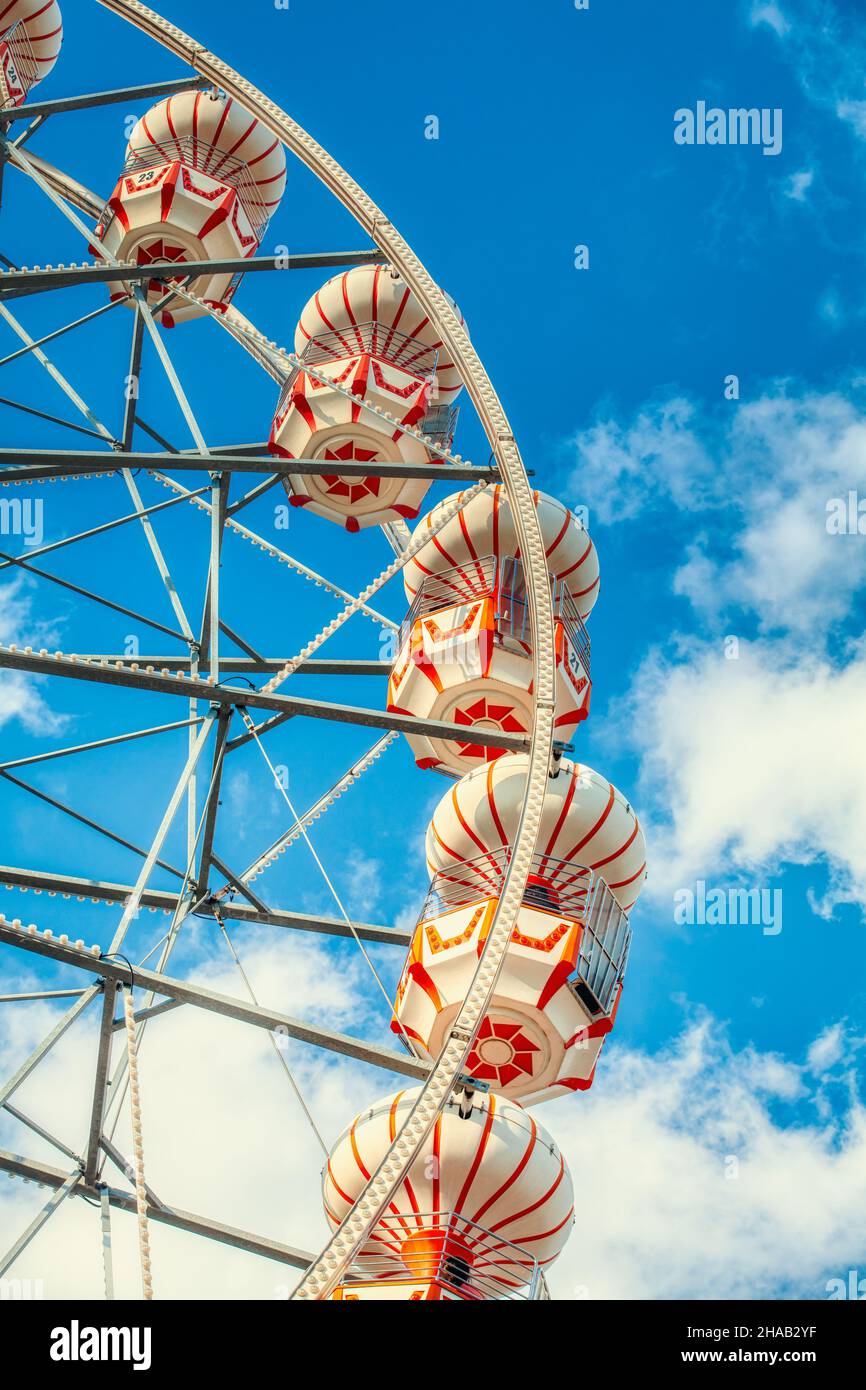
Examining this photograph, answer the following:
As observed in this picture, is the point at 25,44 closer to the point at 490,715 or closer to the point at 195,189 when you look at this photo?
the point at 195,189

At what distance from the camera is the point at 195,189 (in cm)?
2059

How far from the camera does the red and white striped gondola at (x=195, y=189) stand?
20438mm

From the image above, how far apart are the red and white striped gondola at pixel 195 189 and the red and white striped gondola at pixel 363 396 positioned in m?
1.67

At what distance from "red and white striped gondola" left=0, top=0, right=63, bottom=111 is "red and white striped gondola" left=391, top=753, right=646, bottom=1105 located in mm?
12607

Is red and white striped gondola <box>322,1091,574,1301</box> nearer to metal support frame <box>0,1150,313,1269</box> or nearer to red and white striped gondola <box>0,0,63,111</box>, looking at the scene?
metal support frame <box>0,1150,313,1269</box>

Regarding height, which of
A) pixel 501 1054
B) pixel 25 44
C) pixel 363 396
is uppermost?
pixel 25 44

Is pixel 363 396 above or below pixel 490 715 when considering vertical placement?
above

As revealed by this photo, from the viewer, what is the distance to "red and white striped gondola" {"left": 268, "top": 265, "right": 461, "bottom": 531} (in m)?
18.3

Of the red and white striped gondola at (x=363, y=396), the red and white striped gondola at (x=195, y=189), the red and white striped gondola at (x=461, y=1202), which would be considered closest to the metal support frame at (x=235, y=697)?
the red and white striped gondola at (x=461, y=1202)

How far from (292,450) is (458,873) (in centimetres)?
591

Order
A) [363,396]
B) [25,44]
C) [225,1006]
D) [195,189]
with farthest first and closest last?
[25,44] → [195,189] → [363,396] → [225,1006]

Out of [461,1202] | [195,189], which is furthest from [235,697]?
[195,189]

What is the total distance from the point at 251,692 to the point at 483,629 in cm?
317

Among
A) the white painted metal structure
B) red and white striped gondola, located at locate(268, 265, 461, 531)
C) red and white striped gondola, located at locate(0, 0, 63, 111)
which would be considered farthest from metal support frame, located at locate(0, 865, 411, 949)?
red and white striped gondola, located at locate(0, 0, 63, 111)
